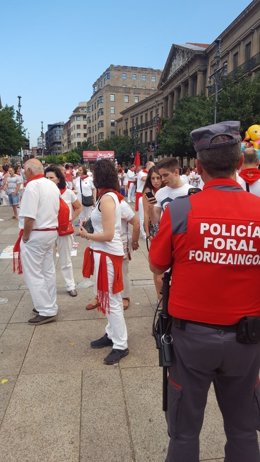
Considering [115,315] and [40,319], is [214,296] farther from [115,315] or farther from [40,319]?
[40,319]

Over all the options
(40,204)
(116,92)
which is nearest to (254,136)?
(40,204)

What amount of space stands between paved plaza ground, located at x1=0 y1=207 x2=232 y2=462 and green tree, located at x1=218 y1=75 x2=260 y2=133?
22309 mm

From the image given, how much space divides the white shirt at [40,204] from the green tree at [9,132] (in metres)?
37.5

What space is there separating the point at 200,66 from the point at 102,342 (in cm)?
5314

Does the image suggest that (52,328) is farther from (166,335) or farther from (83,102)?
(83,102)

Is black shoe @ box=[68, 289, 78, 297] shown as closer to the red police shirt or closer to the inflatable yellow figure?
the red police shirt

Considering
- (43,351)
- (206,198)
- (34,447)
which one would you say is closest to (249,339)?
(206,198)

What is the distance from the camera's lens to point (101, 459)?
2.34 m

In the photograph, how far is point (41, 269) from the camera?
14.4ft

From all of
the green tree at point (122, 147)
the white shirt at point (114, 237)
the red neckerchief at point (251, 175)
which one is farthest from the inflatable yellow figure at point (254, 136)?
the green tree at point (122, 147)

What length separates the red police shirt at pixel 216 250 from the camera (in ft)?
5.26

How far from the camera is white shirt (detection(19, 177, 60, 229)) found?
4.07m

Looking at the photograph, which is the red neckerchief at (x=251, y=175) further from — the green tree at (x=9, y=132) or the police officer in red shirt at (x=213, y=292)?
the green tree at (x=9, y=132)

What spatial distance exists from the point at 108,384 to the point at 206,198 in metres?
2.11
